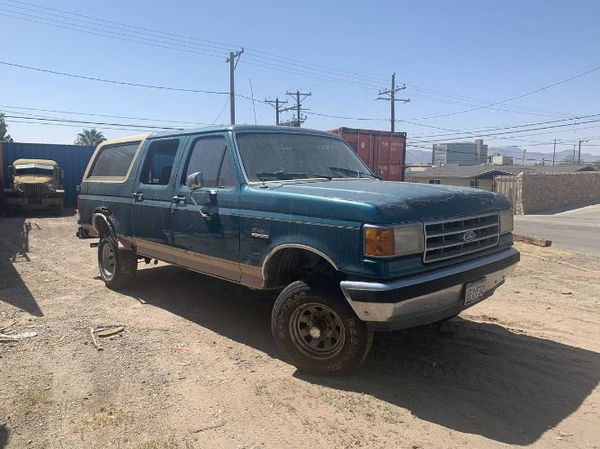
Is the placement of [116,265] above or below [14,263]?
above

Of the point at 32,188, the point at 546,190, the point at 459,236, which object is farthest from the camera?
the point at 546,190

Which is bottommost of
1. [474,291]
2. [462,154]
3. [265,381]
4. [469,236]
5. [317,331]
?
[265,381]

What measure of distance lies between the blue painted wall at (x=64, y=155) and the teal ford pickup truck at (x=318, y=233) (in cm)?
1894

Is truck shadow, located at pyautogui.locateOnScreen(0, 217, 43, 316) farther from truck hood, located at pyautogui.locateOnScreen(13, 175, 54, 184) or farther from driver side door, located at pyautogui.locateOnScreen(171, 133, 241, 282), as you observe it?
truck hood, located at pyautogui.locateOnScreen(13, 175, 54, 184)

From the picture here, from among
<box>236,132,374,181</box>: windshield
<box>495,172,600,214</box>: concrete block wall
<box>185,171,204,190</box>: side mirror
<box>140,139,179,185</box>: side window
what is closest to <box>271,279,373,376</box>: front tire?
<box>236,132,374,181</box>: windshield

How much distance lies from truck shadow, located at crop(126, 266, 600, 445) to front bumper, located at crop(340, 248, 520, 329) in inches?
22.5

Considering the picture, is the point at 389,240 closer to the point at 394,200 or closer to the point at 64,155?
the point at 394,200

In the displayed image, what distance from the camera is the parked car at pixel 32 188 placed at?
18.1m

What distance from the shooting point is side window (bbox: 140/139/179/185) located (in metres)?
5.43

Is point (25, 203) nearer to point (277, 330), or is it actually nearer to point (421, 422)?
point (277, 330)

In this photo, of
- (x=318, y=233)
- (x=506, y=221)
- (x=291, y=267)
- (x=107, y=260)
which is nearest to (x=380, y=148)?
(x=107, y=260)

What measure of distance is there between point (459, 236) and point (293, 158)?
1816 mm

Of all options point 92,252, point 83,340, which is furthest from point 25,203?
point 83,340

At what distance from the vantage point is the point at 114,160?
260 inches
